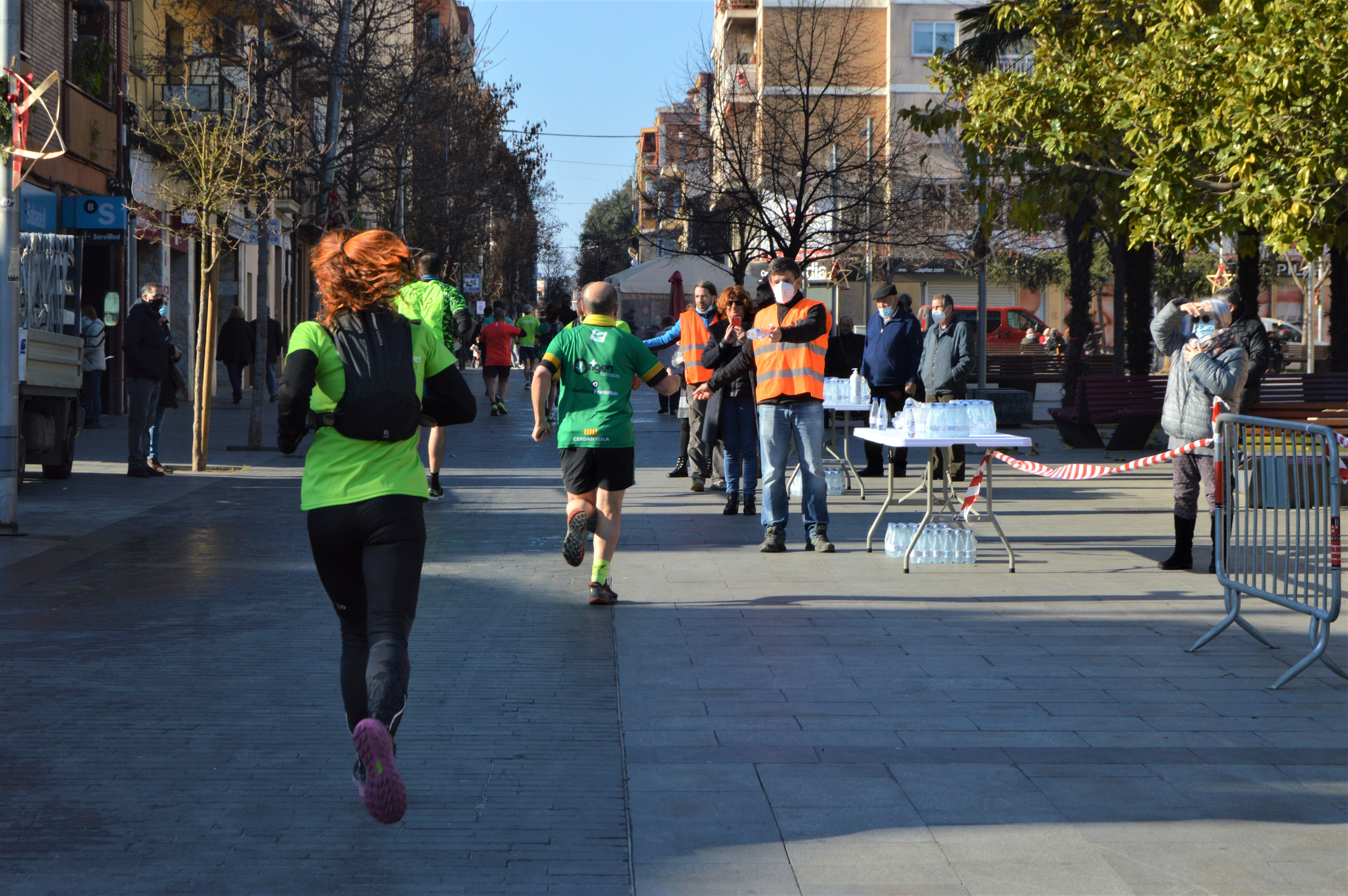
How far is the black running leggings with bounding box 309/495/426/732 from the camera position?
437 centimetres

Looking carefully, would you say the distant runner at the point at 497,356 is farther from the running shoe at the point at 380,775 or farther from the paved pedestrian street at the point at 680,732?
the running shoe at the point at 380,775

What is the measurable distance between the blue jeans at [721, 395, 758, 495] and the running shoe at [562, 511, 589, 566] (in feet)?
13.2

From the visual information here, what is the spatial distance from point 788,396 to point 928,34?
166 ft

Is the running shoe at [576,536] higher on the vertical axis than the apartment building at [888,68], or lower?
lower

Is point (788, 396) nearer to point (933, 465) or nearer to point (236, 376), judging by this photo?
point (933, 465)

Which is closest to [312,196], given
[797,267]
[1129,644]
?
[797,267]

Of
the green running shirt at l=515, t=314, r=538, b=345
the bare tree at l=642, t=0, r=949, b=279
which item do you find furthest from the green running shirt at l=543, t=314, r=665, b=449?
the green running shirt at l=515, t=314, r=538, b=345

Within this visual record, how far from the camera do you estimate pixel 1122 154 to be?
41.9 feet

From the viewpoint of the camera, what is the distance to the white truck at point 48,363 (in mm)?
13305

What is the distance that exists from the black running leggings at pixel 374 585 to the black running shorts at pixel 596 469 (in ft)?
11.0

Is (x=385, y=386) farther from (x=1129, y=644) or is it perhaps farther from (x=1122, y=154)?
(x=1122, y=154)

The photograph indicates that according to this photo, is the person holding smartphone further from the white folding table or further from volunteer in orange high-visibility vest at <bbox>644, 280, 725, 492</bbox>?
the white folding table

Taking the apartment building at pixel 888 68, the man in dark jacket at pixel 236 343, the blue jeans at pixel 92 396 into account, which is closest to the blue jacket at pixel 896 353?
the blue jeans at pixel 92 396

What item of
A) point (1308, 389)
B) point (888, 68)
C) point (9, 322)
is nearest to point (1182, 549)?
point (9, 322)
